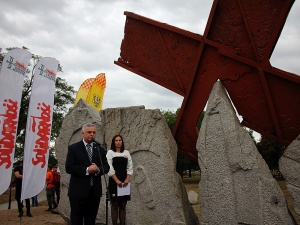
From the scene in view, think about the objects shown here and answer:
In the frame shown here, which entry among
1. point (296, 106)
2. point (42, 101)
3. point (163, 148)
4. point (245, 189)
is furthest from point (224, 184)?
point (42, 101)

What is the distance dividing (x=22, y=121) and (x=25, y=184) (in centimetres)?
1840

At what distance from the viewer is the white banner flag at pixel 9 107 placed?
289 inches

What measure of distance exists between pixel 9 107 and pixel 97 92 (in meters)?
5.10

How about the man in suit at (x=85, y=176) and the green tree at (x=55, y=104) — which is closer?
the man in suit at (x=85, y=176)

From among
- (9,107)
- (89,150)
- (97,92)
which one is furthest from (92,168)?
(97,92)

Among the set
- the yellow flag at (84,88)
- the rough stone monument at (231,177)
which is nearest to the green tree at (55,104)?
the yellow flag at (84,88)

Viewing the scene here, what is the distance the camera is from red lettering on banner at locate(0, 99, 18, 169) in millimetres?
7365

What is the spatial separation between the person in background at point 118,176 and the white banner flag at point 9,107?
3700 mm

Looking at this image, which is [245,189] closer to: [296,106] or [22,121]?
[296,106]

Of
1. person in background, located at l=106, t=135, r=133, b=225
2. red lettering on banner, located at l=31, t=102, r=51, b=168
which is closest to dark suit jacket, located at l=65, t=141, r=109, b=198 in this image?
person in background, located at l=106, t=135, r=133, b=225

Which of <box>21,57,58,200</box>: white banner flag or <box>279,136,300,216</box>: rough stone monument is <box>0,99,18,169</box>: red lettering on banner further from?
<box>279,136,300,216</box>: rough stone monument

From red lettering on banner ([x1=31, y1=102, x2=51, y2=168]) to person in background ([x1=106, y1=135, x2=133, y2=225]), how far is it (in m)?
3.58

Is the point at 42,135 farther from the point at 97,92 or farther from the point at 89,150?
the point at 97,92

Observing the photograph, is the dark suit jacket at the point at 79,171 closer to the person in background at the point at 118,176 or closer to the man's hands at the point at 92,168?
the man's hands at the point at 92,168
